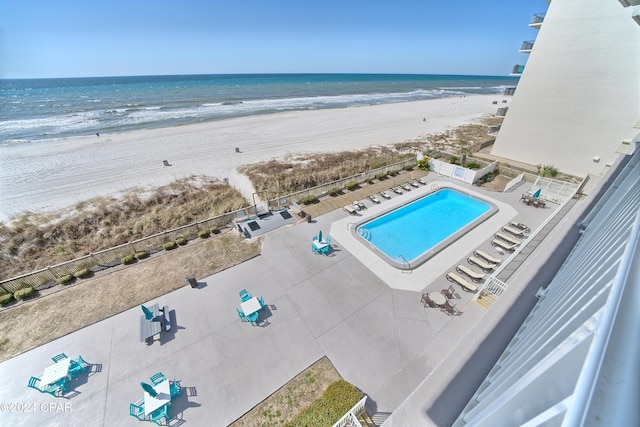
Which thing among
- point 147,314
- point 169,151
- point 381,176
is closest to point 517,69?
point 381,176

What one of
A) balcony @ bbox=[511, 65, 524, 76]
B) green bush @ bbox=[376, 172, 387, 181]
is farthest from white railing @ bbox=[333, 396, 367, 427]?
balcony @ bbox=[511, 65, 524, 76]

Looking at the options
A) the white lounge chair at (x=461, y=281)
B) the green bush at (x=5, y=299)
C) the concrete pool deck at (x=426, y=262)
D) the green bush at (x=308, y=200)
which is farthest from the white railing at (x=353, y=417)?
the green bush at (x=5, y=299)

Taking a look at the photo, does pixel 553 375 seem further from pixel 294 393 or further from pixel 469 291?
pixel 469 291

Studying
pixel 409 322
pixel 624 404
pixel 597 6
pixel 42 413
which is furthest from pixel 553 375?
pixel 597 6

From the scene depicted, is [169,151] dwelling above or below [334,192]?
above

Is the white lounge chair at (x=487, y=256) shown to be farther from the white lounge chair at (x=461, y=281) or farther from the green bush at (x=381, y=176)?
the green bush at (x=381, y=176)

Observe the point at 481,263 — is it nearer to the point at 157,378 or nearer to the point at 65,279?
the point at 157,378
